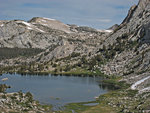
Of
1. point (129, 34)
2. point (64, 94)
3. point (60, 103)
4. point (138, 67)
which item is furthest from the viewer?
point (129, 34)

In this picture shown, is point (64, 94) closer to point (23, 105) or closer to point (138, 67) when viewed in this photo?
point (23, 105)

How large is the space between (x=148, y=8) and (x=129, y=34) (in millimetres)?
24492

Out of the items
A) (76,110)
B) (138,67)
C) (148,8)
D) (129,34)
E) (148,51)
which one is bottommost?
(76,110)

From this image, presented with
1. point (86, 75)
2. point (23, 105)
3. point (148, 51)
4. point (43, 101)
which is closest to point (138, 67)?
point (148, 51)

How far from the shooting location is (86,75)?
140250mm

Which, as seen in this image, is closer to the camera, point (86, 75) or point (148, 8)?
point (86, 75)

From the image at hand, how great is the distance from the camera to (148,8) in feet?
563

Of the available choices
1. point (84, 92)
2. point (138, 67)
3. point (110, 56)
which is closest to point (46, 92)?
point (84, 92)

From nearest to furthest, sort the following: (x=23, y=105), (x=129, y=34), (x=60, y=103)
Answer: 1. (x=23, y=105)
2. (x=60, y=103)
3. (x=129, y=34)

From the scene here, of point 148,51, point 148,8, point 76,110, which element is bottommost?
point 76,110

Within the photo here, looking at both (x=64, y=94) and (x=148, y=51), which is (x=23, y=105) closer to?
(x=64, y=94)

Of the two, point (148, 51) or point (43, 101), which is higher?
point (148, 51)

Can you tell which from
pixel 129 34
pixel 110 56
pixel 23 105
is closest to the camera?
pixel 23 105

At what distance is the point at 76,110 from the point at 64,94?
23.6 meters
